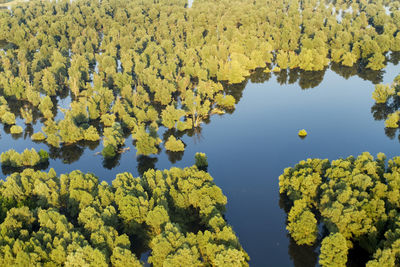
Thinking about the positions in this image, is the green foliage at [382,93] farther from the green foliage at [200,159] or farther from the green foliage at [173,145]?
the green foliage at [173,145]

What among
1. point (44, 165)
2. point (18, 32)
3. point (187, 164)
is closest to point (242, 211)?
point (187, 164)

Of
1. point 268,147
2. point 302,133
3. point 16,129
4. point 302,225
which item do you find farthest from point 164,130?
point 302,225

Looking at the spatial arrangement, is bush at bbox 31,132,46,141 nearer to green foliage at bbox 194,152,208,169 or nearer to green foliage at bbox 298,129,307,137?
green foliage at bbox 194,152,208,169

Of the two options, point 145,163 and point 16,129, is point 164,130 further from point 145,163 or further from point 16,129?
point 16,129

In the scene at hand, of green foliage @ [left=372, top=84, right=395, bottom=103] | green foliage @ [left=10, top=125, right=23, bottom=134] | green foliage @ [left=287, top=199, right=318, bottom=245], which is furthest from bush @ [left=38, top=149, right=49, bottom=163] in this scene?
green foliage @ [left=372, top=84, right=395, bottom=103]

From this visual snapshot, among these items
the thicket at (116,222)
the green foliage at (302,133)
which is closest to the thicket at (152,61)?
the thicket at (116,222)
